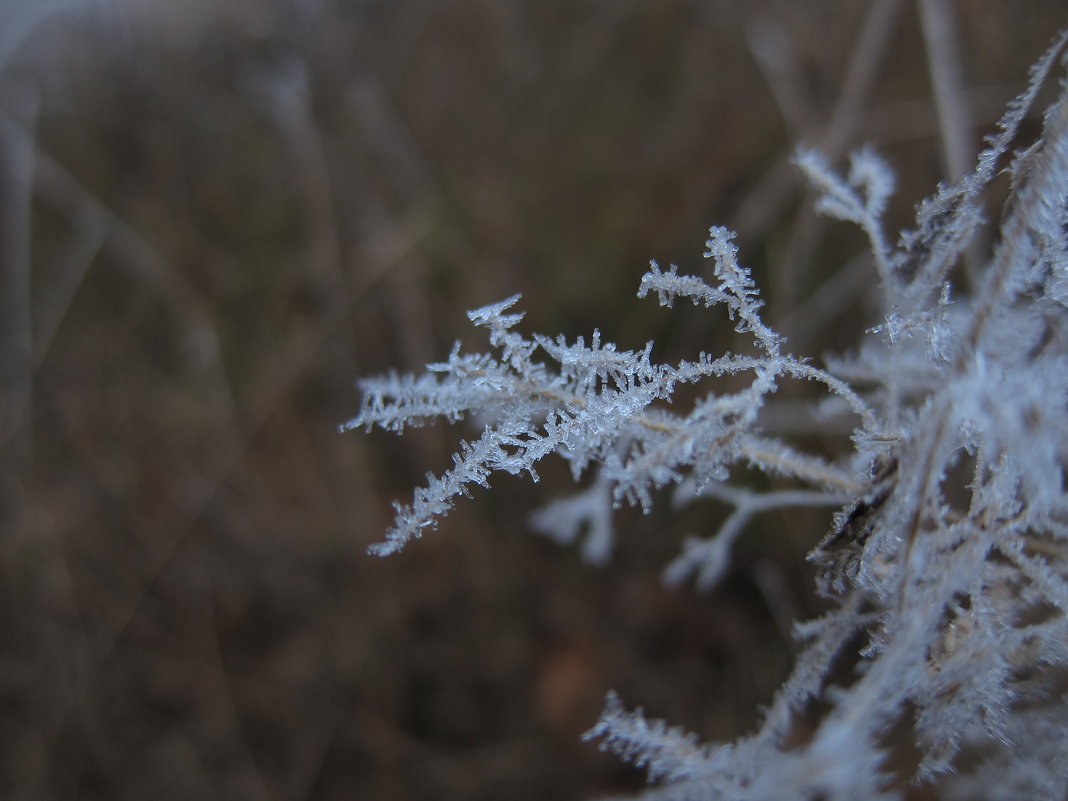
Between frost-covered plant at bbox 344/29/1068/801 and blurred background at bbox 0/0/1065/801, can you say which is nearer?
frost-covered plant at bbox 344/29/1068/801

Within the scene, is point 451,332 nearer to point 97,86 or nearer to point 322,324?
point 322,324

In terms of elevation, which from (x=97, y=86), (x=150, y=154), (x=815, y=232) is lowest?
(x=815, y=232)

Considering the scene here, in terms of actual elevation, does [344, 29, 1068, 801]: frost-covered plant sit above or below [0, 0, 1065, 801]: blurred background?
below

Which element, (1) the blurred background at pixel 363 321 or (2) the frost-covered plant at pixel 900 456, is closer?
(2) the frost-covered plant at pixel 900 456

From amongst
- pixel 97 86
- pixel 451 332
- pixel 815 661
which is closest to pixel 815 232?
pixel 451 332
